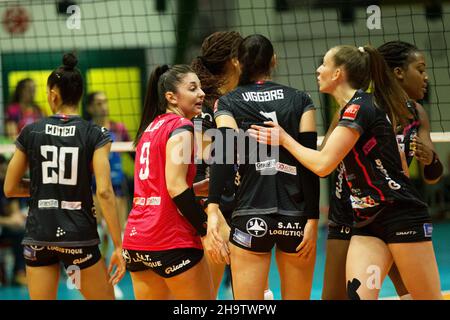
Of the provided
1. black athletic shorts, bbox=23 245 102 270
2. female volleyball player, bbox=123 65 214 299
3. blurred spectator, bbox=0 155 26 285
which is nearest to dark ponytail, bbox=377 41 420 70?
female volleyball player, bbox=123 65 214 299

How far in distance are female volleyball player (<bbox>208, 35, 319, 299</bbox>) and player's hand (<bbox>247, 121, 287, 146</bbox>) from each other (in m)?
0.06

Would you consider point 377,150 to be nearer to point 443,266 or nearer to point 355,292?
point 355,292

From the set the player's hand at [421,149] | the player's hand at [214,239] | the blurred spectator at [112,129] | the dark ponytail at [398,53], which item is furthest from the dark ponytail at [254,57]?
the blurred spectator at [112,129]

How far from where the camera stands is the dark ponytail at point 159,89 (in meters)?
Result: 4.98

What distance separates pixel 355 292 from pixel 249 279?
579 mm

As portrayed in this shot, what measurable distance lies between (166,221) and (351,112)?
Result: 1.17 metres

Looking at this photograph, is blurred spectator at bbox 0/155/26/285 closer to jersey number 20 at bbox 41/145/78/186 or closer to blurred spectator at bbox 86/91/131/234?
blurred spectator at bbox 86/91/131/234

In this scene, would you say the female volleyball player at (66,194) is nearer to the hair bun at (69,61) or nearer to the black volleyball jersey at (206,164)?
the hair bun at (69,61)

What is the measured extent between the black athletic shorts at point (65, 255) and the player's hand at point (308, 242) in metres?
1.33

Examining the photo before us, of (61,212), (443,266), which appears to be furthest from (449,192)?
(61,212)

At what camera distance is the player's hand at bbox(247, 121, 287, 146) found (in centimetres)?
461

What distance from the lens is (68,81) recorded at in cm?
522

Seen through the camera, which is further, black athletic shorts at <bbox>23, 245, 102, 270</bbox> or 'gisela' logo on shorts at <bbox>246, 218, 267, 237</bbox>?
black athletic shorts at <bbox>23, 245, 102, 270</bbox>

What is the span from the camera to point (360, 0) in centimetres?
1130
